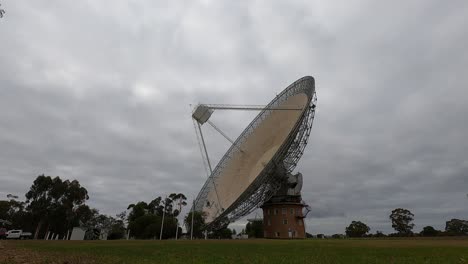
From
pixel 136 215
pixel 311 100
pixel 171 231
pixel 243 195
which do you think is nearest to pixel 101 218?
pixel 136 215

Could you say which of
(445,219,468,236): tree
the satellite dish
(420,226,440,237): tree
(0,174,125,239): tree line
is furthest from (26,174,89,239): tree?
(445,219,468,236): tree

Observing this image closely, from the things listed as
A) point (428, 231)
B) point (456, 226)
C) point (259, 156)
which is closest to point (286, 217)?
point (259, 156)

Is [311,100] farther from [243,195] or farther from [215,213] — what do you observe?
[215,213]

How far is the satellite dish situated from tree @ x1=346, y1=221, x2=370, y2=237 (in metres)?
81.8

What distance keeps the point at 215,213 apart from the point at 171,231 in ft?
165

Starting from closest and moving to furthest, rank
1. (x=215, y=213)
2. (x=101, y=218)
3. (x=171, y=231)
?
1. (x=215, y=213)
2. (x=171, y=231)
3. (x=101, y=218)

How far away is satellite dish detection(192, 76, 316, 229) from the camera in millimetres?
46219

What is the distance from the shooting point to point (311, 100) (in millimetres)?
45562

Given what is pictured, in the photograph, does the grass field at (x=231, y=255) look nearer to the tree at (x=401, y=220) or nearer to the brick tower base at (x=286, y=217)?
the brick tower base at (x=286, y=217)

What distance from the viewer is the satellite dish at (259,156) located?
46.2m

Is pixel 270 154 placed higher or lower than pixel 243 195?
higher

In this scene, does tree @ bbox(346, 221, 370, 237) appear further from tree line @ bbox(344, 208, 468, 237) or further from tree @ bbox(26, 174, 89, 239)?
tree @ bbox(26, 174, 89, 239)

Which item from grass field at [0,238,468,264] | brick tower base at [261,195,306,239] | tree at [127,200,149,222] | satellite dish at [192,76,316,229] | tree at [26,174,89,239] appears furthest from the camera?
tree at [127,200,149,222]

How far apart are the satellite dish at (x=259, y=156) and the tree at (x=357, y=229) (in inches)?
3220
